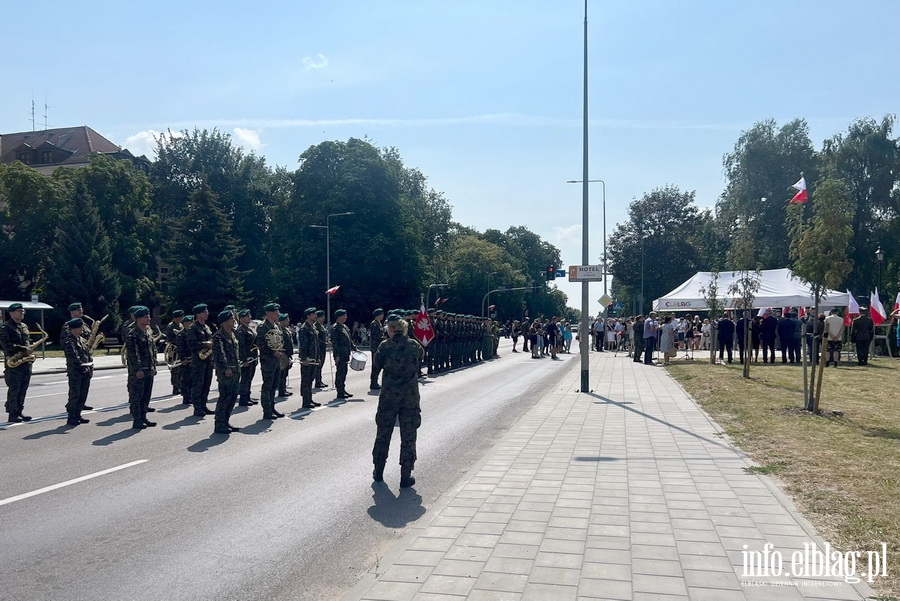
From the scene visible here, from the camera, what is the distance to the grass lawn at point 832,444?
593 cm

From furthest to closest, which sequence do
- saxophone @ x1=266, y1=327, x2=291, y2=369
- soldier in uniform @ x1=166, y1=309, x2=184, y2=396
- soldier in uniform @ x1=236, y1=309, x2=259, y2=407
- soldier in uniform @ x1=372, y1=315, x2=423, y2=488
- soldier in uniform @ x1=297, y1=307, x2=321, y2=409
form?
soldier in uniform @ x1=166, y1=309, x2=184, y2=396
soldier in uniform @ x1=297, y1=307, x2=321, y2=409
soldier in uniform @ x1=236, y1=309, x2=259, y2=407
saxophone @ x1=266, y1=327, x2=291, y2=369
soldier in uniform @ x1=372, y1=315, x2=423, y2=488

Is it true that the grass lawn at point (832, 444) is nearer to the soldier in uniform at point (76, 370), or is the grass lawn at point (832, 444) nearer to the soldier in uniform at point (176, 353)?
the soldier in uniform at point (76, 370)

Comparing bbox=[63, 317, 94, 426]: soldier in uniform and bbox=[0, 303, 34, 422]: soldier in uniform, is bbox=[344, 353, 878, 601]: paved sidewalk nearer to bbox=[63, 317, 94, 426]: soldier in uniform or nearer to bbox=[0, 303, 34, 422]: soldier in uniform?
bbox=[63, 317, 94, 426]: soldier in uniform

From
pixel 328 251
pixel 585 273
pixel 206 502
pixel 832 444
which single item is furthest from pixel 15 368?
pixel 328 251

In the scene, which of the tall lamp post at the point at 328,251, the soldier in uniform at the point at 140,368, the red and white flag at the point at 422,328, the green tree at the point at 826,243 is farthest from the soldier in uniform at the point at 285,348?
the tall lamp post at the point at 328,251

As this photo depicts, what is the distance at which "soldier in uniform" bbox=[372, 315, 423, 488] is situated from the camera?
791cm

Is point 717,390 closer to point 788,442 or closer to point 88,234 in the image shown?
point 788,442

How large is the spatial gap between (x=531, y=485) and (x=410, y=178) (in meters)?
73.9

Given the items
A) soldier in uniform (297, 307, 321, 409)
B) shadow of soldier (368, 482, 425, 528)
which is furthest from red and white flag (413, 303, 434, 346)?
shadow of soldier (368, 482, 425, 528)

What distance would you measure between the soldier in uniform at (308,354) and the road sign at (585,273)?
5954 millimetres

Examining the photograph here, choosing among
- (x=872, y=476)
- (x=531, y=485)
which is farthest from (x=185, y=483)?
(x=872, y=476)

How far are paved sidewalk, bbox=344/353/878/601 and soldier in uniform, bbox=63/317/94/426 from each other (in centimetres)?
671

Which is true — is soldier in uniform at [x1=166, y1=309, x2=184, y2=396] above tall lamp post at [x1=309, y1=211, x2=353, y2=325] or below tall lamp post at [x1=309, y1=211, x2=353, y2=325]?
below

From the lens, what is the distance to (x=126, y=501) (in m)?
7.14
